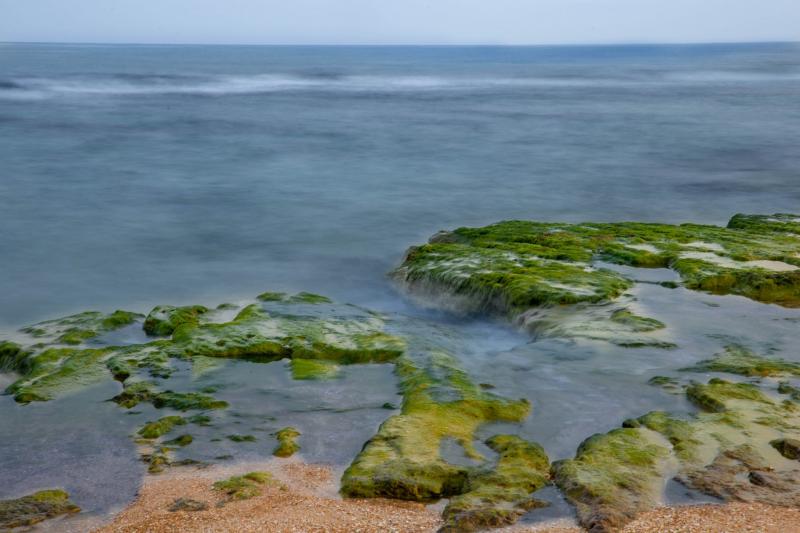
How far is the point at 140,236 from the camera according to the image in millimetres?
18469

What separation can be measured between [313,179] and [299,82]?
4988 centimetres

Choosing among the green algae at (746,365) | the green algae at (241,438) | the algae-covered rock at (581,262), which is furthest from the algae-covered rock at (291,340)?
the green algae at (746,365)

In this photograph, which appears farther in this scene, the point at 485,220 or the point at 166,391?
the point at 485,220

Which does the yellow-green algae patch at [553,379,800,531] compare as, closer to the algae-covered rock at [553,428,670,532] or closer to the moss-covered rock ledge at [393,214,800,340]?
the algae-covered rock at [553,428,670,532]

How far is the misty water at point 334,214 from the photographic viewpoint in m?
8.43

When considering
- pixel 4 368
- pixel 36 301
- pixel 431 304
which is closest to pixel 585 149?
pixel 431 304

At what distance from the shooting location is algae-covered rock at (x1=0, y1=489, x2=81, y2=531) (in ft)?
21.4

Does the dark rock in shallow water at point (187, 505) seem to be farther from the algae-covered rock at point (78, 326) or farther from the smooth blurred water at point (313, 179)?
the smooth blurred water at point (313, 179)

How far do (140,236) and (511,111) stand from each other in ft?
106

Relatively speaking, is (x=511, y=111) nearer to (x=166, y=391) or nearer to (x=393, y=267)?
(x=393, y=267)

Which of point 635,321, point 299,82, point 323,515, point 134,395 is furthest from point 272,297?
point 299,82

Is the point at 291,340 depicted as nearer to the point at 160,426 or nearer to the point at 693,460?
the point at 160,426

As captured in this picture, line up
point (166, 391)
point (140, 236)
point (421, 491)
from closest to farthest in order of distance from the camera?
point (421, 491) < point (166, 391) < point (140, 236)

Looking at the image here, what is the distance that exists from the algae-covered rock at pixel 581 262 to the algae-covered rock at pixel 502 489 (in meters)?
4.33
